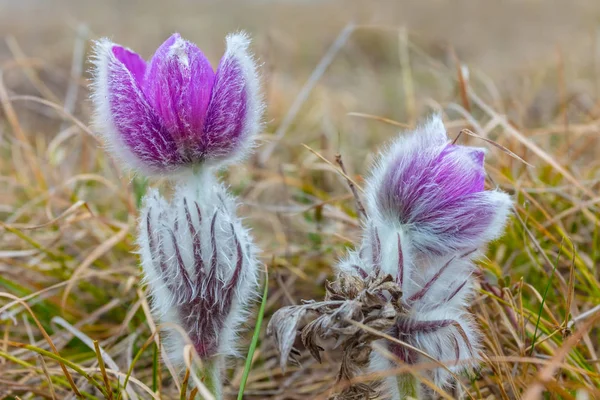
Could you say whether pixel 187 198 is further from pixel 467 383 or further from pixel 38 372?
pixel 467 383

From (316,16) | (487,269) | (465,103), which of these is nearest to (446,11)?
(316,16)

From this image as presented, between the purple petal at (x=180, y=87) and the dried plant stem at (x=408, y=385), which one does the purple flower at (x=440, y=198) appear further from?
the purple petal at (x=180, y=87)

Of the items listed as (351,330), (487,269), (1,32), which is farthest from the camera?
(1,32)

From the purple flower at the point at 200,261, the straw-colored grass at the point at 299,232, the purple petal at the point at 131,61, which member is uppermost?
the purple petal at the point at 131,61

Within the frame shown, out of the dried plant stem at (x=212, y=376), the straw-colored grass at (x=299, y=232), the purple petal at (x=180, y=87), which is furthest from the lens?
the straw-colored grass at (x=299, y=232)

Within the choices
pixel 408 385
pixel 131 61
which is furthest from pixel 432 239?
pixel 131 61

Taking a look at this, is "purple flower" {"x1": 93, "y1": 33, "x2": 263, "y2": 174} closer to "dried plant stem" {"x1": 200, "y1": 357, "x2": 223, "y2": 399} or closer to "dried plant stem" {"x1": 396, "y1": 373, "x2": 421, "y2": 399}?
"dried plant stem" {"x1": 200, "y1": 357, "x2": 223, "y2": 399}

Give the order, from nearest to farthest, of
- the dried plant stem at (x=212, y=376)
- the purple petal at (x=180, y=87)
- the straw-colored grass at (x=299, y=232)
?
the purple petal at (x=180, y=87) → the dried plant stem at (x=212, y=376) → the straw-colored grass at (x=299, y=232)

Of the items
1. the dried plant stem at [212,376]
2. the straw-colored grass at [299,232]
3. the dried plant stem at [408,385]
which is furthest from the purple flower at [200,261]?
the dried plant stem at [408,385]
